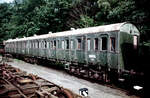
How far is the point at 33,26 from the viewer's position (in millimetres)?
35719

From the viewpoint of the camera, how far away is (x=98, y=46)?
11.2m

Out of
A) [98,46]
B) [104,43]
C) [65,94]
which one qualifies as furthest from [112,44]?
[65,94]

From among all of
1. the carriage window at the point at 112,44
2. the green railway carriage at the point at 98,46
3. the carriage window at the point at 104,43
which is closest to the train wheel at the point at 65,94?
the green railway carriage at the point at 98,46

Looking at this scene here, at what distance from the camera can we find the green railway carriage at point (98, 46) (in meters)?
9.77

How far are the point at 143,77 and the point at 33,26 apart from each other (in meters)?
30.9

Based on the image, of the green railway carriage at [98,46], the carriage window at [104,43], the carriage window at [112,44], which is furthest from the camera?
the carriage window at [104,43]

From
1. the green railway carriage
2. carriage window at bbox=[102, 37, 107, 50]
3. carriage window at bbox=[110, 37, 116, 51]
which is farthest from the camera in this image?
carriage window at bbox=[102, 37, 107, 50]

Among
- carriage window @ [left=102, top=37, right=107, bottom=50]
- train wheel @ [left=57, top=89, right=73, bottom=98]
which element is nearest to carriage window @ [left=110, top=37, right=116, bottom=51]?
carriage window @ [left=102, top=37, right=107, bottom=50]

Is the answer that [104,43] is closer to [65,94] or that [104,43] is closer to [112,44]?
[112,44]

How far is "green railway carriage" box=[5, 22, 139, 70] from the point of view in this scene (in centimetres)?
977

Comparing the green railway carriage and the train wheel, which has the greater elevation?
the green railway carriage

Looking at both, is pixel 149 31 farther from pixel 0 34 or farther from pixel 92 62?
pixel 0 34

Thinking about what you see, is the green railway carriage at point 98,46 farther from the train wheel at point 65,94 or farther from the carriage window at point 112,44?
the train wheel at point 65,94

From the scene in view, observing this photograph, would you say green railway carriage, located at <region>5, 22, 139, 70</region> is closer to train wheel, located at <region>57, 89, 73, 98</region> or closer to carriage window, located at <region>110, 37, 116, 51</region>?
carriage window, located at <region>110, 37, 116, 51</region>
